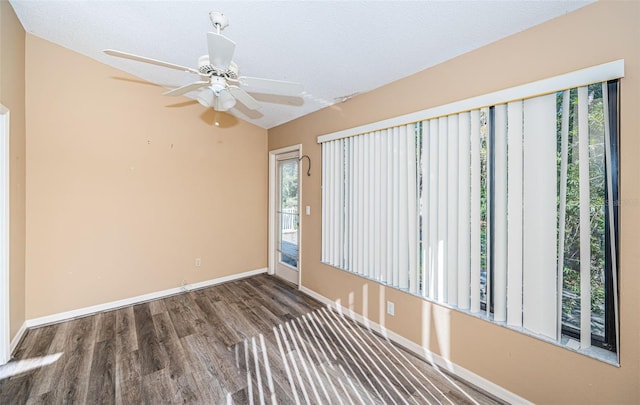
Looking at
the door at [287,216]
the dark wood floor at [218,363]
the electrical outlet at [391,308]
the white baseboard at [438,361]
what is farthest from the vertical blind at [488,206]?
the door at [287,216]

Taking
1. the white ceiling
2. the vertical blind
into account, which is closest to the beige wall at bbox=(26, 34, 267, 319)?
the white ceiling

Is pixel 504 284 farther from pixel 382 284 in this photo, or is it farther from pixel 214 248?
pixel 214 248

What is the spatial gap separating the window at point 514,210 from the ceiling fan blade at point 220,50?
1569mm

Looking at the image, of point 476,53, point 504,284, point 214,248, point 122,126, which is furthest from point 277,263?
point 476,53

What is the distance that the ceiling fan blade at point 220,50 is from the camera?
4.53ft

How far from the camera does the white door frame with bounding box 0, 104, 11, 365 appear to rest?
2072mm

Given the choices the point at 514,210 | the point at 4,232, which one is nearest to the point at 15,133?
the point at 4,232

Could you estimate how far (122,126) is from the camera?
10.3ft

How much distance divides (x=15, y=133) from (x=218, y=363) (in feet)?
9.12

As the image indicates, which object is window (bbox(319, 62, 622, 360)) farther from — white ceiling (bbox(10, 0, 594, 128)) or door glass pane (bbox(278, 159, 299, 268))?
door glass pane (bbox(278, 159, 299, 268))

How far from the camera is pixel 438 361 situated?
2.12m

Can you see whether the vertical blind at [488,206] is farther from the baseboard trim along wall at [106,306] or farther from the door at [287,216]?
the baseboard trim along wall at [106,306]

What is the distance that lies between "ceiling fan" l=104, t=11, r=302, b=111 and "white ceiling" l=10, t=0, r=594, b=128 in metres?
0.45

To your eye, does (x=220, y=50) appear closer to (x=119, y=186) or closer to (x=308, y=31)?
(x=308, y=31)
